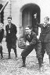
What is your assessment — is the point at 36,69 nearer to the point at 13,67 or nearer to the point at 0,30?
the point at 13,67

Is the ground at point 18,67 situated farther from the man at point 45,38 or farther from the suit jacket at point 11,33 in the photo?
the suit jacket at point 11,33

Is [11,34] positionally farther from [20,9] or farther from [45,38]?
[20,9]

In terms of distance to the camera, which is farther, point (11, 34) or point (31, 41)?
point (11, 34)

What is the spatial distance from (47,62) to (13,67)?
1514mm

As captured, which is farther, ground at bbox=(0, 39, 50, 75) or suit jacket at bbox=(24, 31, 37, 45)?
suit jacket at bbox=(24, 31, 37, 45)

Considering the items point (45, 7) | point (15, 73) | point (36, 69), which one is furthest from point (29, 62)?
point (45, 7)

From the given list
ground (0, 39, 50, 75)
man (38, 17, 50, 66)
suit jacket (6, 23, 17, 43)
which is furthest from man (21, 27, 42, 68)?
suit jacket (6, 23, 17, 43)

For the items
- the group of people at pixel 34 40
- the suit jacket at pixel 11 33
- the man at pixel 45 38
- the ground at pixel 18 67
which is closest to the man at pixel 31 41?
the group of people at pixel 34 40

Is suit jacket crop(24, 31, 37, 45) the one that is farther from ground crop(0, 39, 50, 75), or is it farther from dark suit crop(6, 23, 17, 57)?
dark suit crop(6, 23, 17, 57)

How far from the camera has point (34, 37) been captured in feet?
28.8

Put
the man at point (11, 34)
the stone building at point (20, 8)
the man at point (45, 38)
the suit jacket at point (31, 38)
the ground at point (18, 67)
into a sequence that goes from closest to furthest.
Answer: the ground at point (18, 67)
the suit jacket at point (31, 38)
the man at point (45, 38)
the man at point (11, 34)
the stone building at point (20, 8)

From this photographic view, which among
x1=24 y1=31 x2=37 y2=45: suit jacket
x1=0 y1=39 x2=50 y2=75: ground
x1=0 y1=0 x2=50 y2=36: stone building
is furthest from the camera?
x1=0 y1=0 x2=50 y2=36: stone building

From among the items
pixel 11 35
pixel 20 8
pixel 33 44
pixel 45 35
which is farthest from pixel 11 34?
pixel 20 8

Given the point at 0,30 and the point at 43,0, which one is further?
the point at 43,0
